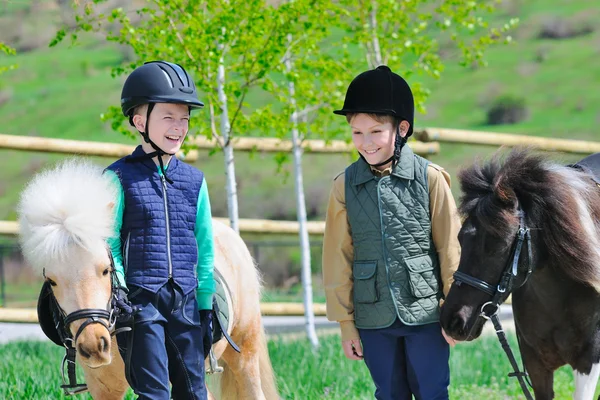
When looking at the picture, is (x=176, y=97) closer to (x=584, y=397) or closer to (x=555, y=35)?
(x=584, y=397)

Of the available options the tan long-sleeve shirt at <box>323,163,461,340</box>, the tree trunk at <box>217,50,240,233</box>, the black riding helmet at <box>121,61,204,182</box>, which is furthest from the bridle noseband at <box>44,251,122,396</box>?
the tree trunk at <box>217,50,240,233</box>

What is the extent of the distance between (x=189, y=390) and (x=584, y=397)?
181cm

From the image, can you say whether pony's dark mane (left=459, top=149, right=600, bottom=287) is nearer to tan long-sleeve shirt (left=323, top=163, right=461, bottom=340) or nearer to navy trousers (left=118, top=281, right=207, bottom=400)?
tan long-sleeve shirt (left=323, top=163, right=461, bottom=340)

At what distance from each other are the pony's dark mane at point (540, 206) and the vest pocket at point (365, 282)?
1.53 ft

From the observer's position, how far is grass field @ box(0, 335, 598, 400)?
5262 millimetres

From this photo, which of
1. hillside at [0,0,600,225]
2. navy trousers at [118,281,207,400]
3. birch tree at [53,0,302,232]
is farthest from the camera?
hillside at [0,0,600,225]

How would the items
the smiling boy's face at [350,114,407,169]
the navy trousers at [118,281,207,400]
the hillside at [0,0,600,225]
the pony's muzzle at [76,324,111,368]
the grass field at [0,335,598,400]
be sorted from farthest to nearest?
the hillside at [0,0,600,225], the grass field at [0,335,598,400], the smiling boy's face at [350,114,407,169], the navy trousers at [118,281,207,400], the pony's muzzle at [76,324,111,368]

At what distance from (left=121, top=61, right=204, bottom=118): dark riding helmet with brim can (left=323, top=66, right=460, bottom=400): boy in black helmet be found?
2.23 feet

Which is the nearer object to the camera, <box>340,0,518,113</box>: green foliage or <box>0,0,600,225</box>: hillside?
<box>340,0,518,113</box>: green foliage

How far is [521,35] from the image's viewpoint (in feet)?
148

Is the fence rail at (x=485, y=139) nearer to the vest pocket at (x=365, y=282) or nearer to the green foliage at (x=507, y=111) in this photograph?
the vest pocket at (x=365, y=282)

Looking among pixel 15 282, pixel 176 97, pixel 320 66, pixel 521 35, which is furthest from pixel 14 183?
pixel 176 97

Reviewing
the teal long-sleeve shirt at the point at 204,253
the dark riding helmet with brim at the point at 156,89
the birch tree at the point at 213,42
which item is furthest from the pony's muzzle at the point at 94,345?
the birch tree at the point at 213,42

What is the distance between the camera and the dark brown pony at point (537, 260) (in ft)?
11.2
